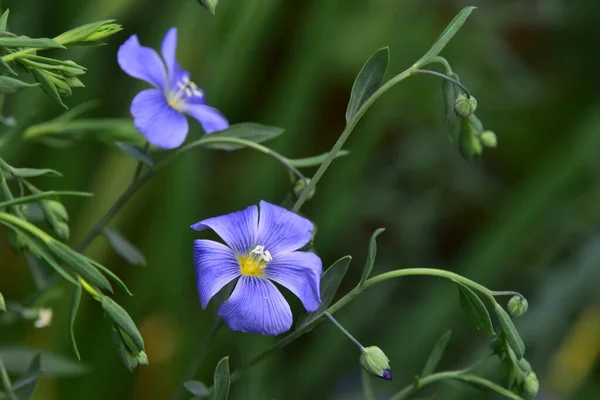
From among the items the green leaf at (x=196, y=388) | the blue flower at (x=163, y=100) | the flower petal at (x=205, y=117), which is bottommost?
the green leaf at (x=196, y=388)

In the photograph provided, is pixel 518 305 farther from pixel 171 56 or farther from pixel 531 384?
pixel 171 56

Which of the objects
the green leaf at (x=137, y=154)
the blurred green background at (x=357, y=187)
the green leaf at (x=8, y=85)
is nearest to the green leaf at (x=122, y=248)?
the green leaf at (x=137, y=154)

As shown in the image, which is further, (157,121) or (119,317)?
(157,121)

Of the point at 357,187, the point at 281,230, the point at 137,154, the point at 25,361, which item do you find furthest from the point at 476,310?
the point at 357,187

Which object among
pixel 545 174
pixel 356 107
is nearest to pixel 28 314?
pixel 356 107

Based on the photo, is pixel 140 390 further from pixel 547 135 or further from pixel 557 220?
pixel 547 135

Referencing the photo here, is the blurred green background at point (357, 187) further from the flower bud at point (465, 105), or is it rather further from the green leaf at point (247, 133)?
the flower bud at point (465, 105)
